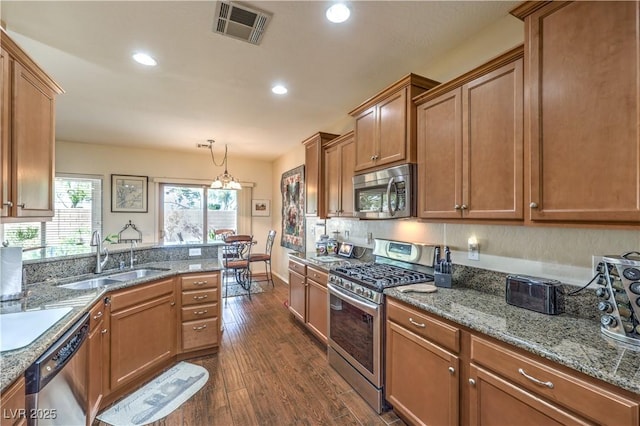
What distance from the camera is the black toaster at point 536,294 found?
1.48 m

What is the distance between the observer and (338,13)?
69.7 inches

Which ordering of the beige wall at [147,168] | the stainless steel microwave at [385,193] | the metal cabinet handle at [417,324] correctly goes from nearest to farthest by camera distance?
the metal cabinet handle at [417,324] < the stainless steel microwave at [385,193] < the beige wall at [147,168]

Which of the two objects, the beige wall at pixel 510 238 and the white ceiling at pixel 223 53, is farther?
the white ceiling at pixel 223 53

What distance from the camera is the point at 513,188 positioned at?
1543 millimetres

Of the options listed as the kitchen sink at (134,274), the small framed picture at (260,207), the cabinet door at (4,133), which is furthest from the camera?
the small framed picture at (260,207)

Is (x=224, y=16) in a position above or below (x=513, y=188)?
above

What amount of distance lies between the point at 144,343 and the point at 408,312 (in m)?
2.18

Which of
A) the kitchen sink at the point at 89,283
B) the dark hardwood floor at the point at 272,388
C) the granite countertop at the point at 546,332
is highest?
the granite countertop at the point at 546,332

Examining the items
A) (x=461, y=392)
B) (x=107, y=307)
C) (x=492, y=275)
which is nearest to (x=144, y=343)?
(x=107, y=307)

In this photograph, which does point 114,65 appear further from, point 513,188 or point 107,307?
point 513,188

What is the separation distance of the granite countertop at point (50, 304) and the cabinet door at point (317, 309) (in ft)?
3.47

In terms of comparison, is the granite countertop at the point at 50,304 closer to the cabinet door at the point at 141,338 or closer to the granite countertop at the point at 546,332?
the cabinet door at the point at 141,338

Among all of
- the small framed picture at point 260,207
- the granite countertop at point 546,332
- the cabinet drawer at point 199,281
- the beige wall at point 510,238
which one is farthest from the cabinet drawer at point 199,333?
the small framed picture at point 260,207

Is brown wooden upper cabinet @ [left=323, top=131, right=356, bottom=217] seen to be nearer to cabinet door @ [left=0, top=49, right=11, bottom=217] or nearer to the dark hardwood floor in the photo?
the dark hardwood floor
